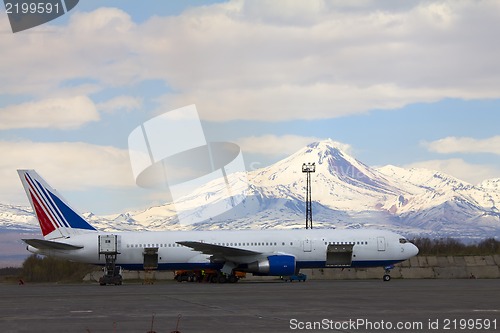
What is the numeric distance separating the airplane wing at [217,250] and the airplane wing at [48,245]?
827 cm

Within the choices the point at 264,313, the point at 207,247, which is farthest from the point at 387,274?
the point at 264,313

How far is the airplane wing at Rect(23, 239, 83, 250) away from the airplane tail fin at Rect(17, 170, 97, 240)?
1.94 meters

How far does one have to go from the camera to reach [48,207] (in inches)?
2485

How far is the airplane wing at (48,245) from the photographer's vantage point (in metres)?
59.4

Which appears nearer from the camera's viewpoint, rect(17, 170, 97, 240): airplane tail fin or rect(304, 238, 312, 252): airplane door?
rect(304, 238, 312, 252): airplane door

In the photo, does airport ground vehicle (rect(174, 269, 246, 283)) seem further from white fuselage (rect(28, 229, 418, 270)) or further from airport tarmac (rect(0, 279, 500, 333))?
airport tarmac (rect(0, 279, 500, 333))

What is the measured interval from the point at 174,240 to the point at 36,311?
31.8m

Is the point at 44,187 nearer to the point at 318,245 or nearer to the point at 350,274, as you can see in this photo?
the point at 318,245

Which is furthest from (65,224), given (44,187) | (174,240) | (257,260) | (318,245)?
(318,245)

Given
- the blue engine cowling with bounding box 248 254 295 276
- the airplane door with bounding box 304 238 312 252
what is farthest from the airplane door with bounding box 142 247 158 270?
the airplane door with bounding box 304 238 312 252

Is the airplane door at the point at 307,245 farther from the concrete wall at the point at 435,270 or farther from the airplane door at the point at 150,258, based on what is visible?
the airplane door at the point at 150,258

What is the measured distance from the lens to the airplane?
60250mm

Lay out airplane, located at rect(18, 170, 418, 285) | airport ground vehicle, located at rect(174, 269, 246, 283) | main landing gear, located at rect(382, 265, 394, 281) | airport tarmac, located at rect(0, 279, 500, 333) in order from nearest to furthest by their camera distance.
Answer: airport tarmac, located at rect(0, 279, 500, 333), main landing gear, located at rect(382, 265, 394, 281), airplane, located at rect(18, 170, 418, 285), airport ground vehicle, located at rect(174, 269, 246, 283)

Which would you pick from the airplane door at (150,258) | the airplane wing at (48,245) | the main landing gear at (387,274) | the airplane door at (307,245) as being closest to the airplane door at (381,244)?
the main landing gear at (387,274)
